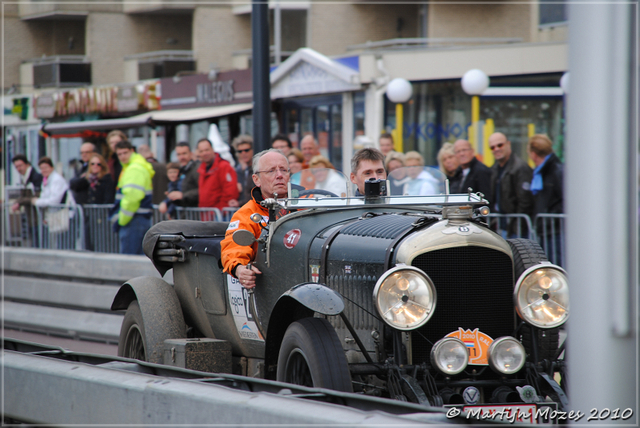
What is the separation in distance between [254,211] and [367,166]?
2.81 ft

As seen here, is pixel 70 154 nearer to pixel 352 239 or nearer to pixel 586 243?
pixel 352 239

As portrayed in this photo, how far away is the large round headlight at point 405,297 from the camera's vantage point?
420 centimetres

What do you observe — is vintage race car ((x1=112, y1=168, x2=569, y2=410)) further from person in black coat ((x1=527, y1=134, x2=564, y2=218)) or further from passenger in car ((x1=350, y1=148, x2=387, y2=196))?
person in black coat ((x1=527, y1=134, x2=564, y2=218))

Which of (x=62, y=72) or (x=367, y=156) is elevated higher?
(x=62, y=72)

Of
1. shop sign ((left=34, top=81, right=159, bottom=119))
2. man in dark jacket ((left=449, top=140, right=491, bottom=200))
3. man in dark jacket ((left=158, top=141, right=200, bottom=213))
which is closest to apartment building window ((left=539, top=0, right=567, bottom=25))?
shop sign ((left=34, top=81, right=159, bottom=119))

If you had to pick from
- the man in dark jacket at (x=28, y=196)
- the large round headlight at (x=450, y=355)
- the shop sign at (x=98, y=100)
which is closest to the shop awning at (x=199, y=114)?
the shop sign at (x=98, y=100)

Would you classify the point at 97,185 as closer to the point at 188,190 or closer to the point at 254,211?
the point at 188,190

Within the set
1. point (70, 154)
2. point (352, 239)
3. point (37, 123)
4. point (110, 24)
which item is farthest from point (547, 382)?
point (110, 24)

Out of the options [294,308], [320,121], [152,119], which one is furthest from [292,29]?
[294,308]

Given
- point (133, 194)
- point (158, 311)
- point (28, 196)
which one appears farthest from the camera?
point (28, 196)

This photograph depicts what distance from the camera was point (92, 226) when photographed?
11023mm

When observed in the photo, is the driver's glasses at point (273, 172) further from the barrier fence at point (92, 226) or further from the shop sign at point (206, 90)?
the shop sign at point (206, 90)

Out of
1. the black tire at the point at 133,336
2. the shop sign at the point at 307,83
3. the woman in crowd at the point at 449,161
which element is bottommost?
the black tire at the point at 133,336

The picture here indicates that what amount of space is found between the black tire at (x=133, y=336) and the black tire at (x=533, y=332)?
2.81m
